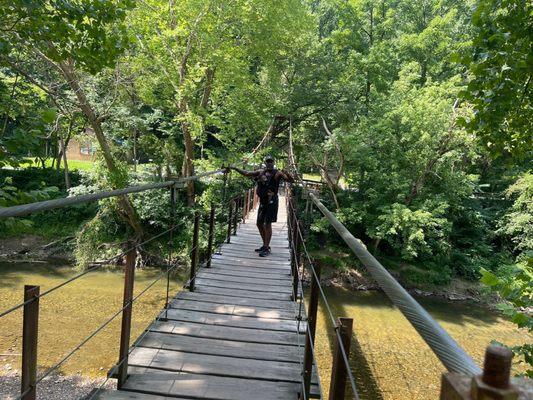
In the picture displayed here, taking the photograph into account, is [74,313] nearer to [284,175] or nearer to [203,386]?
[284,175]

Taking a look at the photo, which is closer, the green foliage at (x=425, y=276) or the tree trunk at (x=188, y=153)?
the tree trunk at (x=188, y=153)

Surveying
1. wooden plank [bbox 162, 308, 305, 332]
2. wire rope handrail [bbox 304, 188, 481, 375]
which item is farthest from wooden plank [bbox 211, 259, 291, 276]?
wire rope handrail [bbox 304, 188, 481, 375]

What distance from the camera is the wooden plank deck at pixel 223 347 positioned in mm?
2322

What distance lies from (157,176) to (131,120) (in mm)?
2665

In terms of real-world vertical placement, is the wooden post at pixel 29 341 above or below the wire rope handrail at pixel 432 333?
below

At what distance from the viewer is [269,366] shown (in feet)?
8.64

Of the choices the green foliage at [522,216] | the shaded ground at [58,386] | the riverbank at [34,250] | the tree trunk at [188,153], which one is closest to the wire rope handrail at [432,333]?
the shaded ground at [58,386]

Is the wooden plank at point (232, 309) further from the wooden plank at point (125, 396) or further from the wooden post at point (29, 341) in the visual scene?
the wooden post at point (29, 341)

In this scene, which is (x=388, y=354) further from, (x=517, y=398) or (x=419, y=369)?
(x=517, y=398)

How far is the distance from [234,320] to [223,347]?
1.57ft

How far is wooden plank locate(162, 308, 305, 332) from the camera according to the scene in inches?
128

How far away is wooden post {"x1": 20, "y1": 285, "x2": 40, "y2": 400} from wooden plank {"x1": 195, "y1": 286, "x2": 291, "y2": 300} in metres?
2.51

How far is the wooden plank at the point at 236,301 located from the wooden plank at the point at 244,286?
0.30 meters

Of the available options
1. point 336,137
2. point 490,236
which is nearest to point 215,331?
point 336,137
